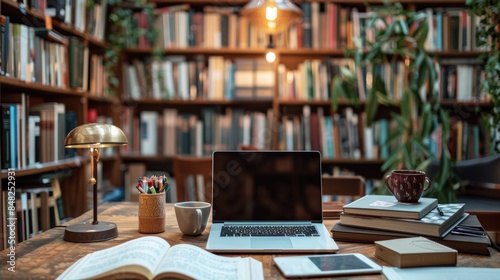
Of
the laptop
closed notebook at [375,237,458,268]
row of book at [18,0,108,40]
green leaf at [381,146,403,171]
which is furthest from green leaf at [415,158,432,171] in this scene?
row of book at [18,0,108,40]

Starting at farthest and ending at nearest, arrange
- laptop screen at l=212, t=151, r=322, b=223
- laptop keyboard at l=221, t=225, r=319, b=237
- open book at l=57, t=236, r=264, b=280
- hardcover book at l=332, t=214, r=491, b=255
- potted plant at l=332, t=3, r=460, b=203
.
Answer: potted plant at l=332, t=3, r=460, b=203
laptop screen at l=212, t=151, r=322, b=223
laptop keyboard at l=221, t=225, r=319, b=237
hardcover book at l=332, t=214, r=491, b=255
open book at l=57, t=236, r=264, b=280

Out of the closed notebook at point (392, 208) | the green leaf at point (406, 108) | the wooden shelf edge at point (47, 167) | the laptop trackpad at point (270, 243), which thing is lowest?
the laptop trackpad at point (270, 243)

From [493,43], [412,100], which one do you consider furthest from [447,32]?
[493,43]

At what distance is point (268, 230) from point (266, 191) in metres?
0.13

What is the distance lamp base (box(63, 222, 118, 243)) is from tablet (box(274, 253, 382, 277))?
0.46m

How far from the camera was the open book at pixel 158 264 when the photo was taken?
870mm

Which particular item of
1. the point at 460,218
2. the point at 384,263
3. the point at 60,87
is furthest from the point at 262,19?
the point at 384,263

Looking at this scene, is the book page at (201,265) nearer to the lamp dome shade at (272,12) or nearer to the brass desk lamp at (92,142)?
the brass desk lamp at (92,142)

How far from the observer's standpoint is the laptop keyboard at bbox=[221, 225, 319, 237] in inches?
47.6

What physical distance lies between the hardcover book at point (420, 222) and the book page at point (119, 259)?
1.61 ft

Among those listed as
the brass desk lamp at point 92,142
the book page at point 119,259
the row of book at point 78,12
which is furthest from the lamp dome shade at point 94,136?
the row of book at point 78,12

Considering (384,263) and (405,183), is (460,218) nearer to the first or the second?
(405,183)

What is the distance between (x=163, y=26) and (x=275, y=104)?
3.17 feet

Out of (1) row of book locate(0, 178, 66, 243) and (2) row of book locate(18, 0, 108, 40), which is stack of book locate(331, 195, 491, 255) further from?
(2) row of book locate(18, 0, 108, 40)
